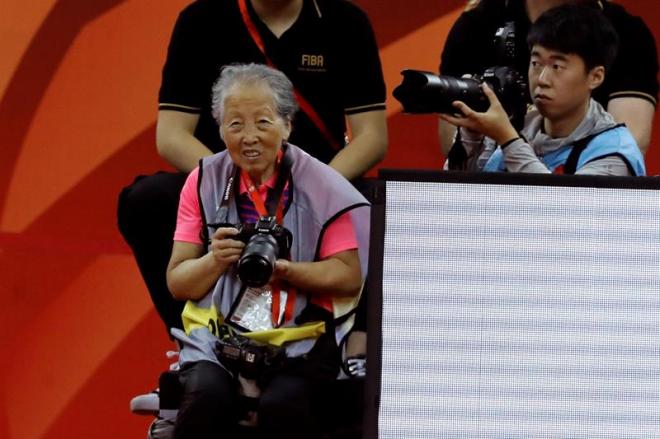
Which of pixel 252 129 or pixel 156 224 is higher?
pixel 252 129

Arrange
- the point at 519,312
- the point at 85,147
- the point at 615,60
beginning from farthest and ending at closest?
the point at 85,147 < the point at 615,60 < the point at 519,312

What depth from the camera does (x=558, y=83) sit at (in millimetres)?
3096

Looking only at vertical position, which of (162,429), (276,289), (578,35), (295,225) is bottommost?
(162,429)

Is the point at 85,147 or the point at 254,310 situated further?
the point at 85,147

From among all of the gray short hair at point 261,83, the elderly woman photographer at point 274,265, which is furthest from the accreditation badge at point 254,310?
the gray short hair at point 261,83

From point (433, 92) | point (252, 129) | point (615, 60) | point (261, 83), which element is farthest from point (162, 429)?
point (615, 60)

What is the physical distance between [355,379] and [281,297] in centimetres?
23

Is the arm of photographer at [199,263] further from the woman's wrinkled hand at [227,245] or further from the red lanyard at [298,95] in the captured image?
the red lanyard at [298,95]

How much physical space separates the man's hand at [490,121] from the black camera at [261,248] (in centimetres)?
42

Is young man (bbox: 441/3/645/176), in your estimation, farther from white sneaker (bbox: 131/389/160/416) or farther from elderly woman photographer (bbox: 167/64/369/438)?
white sneaker (bbox: 131/389/160/416)

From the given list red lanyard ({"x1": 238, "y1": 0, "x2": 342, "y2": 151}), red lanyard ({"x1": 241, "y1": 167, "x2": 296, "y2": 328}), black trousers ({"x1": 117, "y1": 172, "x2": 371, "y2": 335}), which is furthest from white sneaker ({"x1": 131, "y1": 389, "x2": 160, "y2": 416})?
red lanyard ({"x1": 238, "y1": 0, "x2": 342, "y2": 151})

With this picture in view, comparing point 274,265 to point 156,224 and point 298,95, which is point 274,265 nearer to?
point 156,224

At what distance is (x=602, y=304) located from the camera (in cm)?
232

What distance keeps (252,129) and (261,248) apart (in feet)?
1.10
